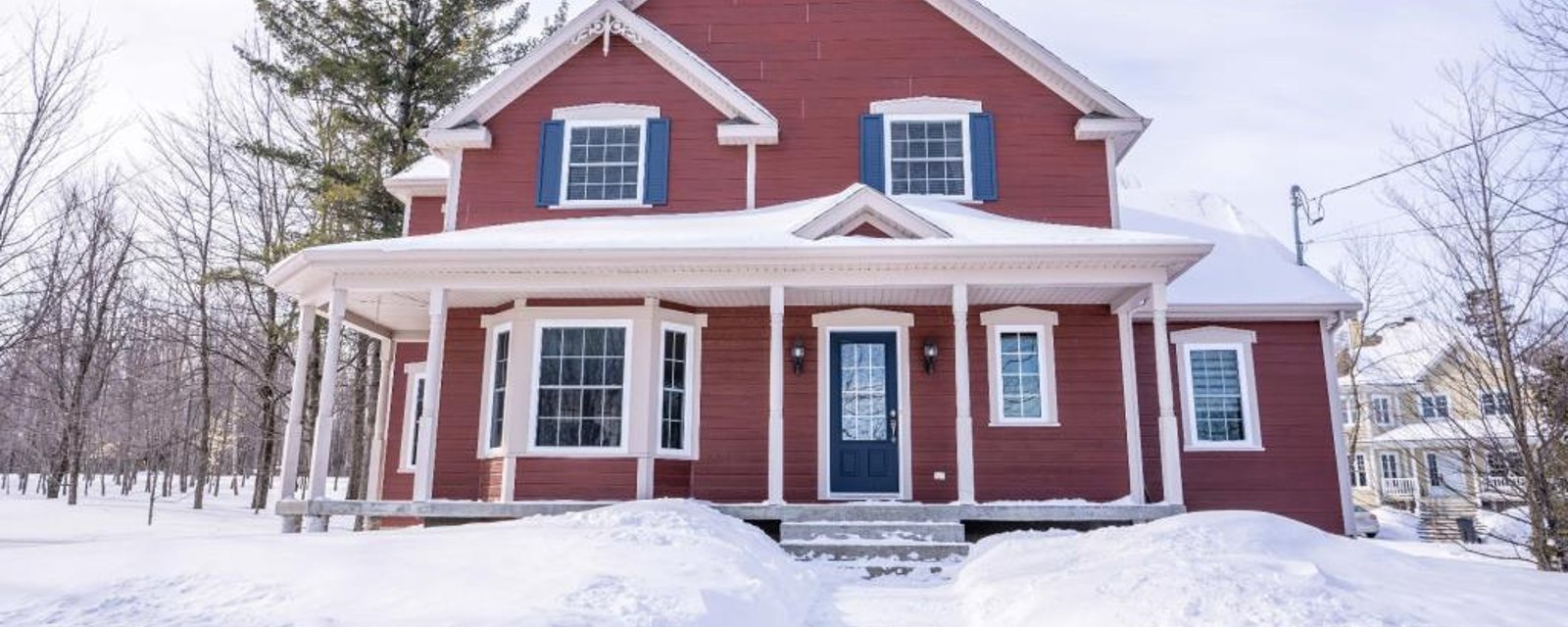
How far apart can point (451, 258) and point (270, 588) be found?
5266mm

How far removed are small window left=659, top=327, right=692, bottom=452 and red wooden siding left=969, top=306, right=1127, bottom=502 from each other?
3.49 meters

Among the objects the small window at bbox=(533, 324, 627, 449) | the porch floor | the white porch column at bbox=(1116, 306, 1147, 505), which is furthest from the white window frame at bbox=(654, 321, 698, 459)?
the white porch column at bbox=(1116, 306, 1147, 505)

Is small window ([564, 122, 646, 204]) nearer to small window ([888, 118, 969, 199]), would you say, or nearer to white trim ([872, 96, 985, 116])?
white trim ([872, 96, 985, 116])

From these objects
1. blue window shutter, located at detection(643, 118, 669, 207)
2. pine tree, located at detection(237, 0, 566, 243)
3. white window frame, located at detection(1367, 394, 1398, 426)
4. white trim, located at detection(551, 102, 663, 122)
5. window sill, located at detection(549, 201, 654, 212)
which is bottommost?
white window frame, located at detection(1367, 394, 1398, 426)

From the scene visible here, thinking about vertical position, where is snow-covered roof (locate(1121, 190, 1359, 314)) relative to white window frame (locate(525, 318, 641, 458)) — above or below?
above

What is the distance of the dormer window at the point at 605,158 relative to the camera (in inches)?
455

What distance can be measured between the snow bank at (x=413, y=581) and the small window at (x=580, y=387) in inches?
142

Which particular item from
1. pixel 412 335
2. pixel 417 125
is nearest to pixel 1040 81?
pixel 412 335

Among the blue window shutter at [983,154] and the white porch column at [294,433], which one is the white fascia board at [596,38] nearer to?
the blue window shutter at [983,154]

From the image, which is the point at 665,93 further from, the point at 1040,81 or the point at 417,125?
the point at 417,125

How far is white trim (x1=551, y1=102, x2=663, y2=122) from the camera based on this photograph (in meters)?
11.8

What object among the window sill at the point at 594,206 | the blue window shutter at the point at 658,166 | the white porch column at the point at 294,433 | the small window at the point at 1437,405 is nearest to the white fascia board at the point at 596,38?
the blue window shutter at the point at 658,166

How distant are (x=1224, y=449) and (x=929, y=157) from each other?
5267 mm

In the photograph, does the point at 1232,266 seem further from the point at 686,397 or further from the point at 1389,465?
the point at 1389,465
